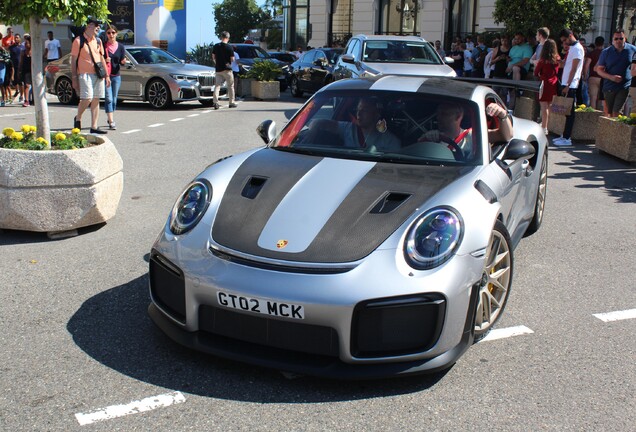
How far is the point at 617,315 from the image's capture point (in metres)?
4.72

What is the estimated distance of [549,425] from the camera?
3316mm

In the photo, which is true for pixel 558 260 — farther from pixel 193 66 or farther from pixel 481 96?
pixel 193 66

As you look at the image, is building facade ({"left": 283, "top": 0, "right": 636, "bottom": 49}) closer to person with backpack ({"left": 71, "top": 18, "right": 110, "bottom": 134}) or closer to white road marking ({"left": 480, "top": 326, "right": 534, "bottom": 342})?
person with backpack ({"left": 71, "top": 18, "right": 110, "bottom": 134})

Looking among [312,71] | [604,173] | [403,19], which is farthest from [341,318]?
[403,19]

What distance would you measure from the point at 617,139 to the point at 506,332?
285 inches

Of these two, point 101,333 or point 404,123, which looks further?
point 404,123

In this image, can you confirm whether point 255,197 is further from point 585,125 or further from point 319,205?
point 585,125

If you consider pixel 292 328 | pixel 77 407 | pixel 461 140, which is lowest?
pixel 77 407

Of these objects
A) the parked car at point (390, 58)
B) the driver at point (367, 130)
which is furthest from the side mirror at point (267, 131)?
the parked car at point (390, 58)

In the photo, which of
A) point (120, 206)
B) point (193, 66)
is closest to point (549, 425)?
point (120, 206)

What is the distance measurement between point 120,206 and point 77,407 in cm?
413

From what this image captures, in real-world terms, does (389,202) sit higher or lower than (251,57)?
lower

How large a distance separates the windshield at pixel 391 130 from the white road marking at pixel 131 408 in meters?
1.93

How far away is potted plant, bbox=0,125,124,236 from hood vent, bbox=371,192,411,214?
10.1 ft
